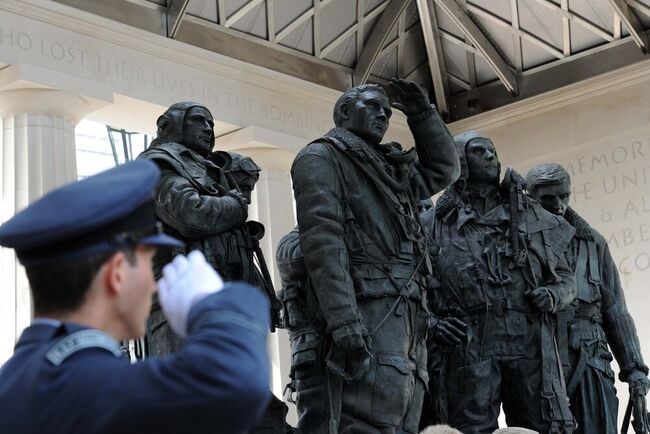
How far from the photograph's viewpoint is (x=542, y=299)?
27.4ft

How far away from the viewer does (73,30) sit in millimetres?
13875

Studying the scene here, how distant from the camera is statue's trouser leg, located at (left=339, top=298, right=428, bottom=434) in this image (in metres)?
6.63

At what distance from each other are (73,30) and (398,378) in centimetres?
821

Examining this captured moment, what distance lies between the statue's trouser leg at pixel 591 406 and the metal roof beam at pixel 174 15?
7.20 m

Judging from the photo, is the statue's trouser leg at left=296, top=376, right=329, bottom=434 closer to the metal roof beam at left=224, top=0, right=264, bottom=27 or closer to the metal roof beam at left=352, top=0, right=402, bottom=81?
the metal roof beam at left=224, top=0, right=264, bottom=27

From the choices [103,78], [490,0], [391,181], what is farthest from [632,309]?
[391,181]

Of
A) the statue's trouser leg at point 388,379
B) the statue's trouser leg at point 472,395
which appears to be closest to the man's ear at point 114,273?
the statue's trouser leg at point 388,379

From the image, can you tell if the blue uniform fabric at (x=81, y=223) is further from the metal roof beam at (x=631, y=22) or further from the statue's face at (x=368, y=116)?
the metal roof beam at (x=631, y=22)

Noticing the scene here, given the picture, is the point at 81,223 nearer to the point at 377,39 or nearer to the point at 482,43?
the point at 377,39

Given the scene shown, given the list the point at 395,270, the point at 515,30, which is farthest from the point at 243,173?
the point at 515,30

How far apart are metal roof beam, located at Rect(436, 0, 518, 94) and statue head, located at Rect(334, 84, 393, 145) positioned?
410 inches

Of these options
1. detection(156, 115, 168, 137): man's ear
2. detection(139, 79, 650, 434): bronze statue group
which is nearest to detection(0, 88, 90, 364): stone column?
detection(139, 79, 650, 434): bronze statue group

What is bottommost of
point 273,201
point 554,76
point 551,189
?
point 551,189

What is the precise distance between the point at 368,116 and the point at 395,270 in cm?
88
